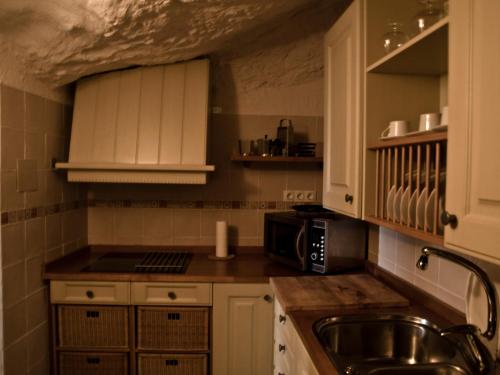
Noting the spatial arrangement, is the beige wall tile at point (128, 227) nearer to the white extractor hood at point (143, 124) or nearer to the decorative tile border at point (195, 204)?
the decorative tile border at point (195, 204)

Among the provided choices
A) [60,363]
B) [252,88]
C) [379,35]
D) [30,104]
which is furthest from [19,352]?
[379,35]

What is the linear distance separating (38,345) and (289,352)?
137cm

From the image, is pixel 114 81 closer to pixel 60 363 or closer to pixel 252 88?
pixel 252 88

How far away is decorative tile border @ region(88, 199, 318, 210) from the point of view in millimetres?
2598

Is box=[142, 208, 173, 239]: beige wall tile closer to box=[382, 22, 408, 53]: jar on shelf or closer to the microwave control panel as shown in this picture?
the microwave control panel

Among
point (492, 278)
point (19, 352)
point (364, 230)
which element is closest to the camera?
point (492, 278)

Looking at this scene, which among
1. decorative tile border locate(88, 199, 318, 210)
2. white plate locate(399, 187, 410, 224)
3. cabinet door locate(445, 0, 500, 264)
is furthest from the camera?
decorative tile border locate(88, 199, 318, 210)

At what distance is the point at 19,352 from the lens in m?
1.86

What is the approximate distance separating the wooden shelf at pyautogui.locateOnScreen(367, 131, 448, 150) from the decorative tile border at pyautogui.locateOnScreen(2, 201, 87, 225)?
1647mm

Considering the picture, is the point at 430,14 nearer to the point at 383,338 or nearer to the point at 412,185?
the point at 412,185

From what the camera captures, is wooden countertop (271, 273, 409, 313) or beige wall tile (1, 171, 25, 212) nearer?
wooden countertop (271, 273, 409, 313)

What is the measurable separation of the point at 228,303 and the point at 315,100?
1477 mm

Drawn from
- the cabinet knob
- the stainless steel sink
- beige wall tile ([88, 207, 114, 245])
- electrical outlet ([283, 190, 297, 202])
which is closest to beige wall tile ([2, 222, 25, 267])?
beige wall tile ([88, 207, 114, 245])

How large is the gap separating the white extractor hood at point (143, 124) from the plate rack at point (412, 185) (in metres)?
1.08
